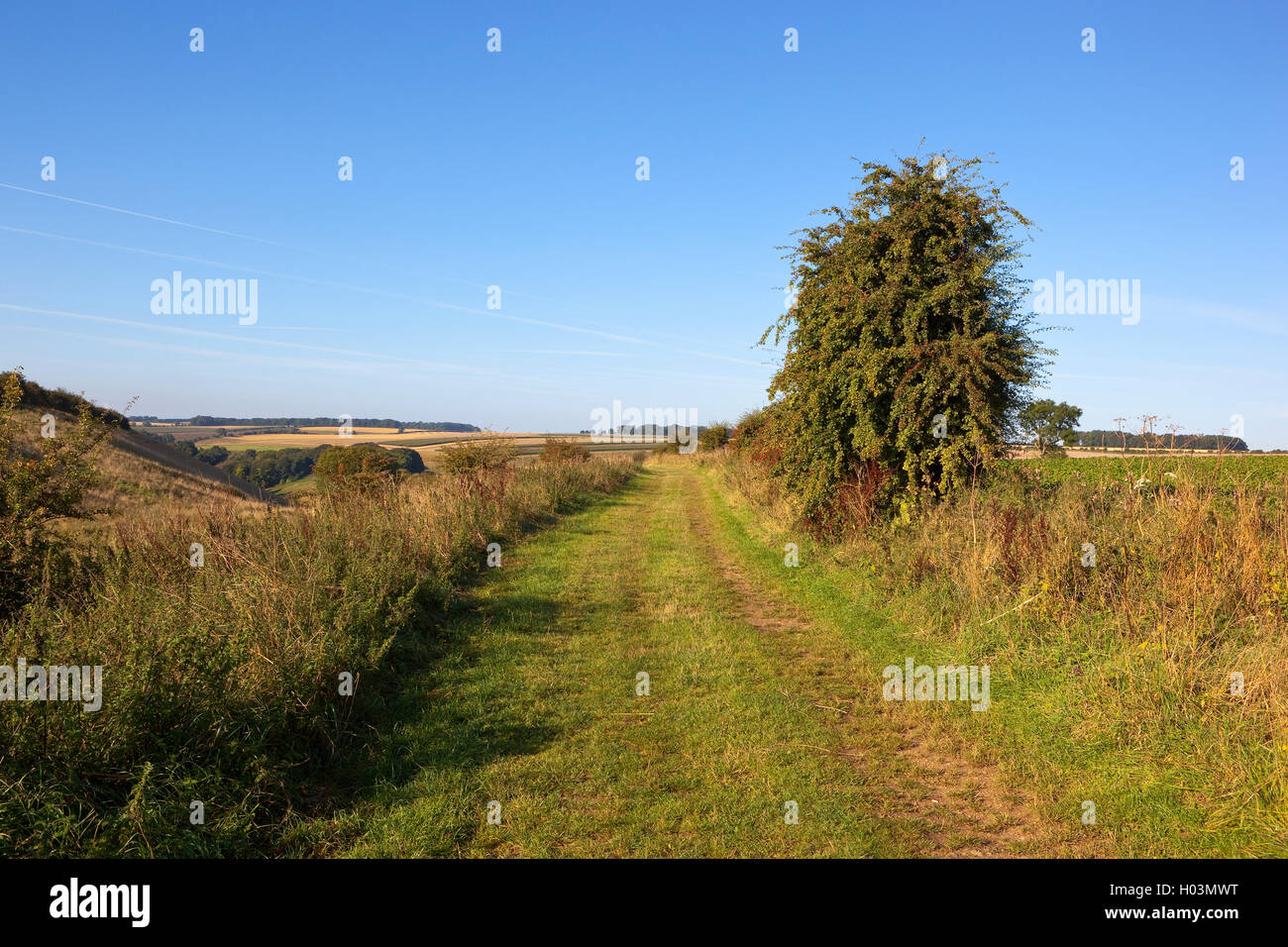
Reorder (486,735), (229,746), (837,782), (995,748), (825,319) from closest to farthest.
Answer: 1. (229,746)
2. (837,782)
3. (995,748)
4. (486,735)
5. (825,319)

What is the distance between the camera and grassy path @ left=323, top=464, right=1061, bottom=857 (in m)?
3.97

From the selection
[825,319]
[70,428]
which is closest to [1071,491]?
[825,319]

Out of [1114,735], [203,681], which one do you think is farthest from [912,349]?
[203,681]

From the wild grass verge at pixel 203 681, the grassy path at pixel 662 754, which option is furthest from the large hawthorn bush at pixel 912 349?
the wild grass verge at pixel 203 681

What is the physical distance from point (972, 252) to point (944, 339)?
1468 mm

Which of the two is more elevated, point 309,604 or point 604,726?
point 309,604

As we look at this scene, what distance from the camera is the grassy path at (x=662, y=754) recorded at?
3.97m

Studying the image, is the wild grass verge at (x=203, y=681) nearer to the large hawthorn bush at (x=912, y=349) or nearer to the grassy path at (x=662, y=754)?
the grassy path at (x=662, y=754)

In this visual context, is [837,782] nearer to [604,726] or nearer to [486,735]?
[604,726]

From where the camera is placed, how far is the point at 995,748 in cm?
502

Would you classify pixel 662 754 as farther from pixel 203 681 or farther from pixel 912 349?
pixel 912 349

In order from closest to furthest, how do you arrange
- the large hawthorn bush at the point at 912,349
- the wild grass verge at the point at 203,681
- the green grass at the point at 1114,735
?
the wild grass verge at the point at 203,681, the green grass at the point at 1114,735, the large hawthorn bush at the point at 912,349

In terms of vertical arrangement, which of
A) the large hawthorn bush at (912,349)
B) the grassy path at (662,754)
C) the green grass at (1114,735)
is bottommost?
the grassy path at (662,754)
